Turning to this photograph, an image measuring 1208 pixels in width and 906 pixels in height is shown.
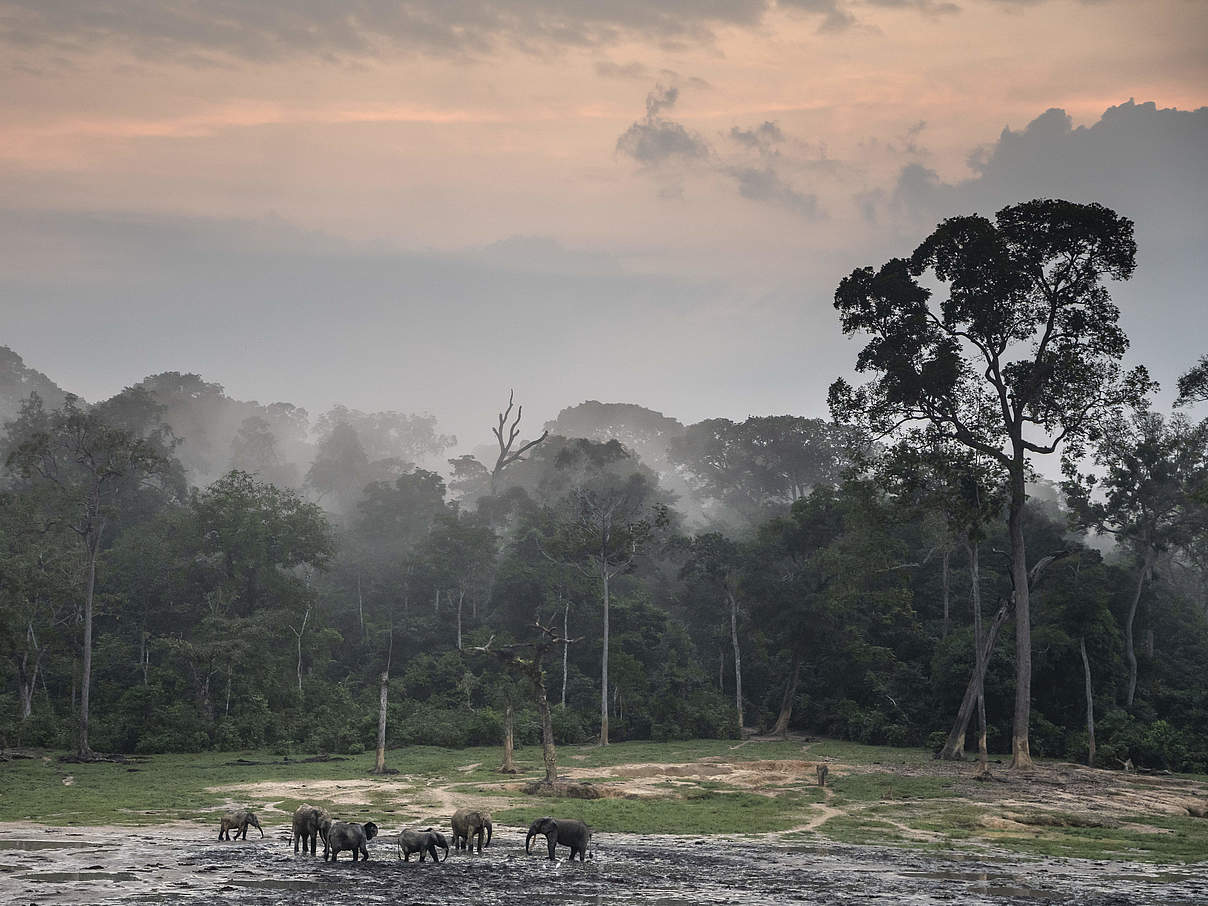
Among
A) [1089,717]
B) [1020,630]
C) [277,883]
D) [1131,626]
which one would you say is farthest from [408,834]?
[1131,626]

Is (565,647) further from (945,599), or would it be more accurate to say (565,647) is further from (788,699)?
(945,599)

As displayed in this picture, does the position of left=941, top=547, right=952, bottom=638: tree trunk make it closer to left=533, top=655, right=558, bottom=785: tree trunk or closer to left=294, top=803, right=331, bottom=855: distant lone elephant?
left=533, top=655, right=558, bottom=785: tree trunk

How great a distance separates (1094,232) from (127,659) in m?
58.0

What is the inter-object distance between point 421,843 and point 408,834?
373 millimetres

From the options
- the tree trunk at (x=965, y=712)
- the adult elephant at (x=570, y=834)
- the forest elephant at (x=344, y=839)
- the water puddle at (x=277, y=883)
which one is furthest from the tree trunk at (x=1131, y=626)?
the water puddle at (x=277, y=883)

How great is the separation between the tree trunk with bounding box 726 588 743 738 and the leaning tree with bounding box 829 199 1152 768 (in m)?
21.0

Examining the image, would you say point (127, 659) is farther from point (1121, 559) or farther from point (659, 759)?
point (1121, 559)

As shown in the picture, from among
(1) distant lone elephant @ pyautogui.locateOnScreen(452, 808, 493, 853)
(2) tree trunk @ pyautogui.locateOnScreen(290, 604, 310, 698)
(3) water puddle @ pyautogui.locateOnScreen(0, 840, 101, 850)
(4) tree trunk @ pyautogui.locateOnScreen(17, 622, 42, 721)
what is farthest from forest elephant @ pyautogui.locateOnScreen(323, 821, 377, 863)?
(2) tree trunk @ pyautogui.locateOnScreen(290, 604, 310, 698)

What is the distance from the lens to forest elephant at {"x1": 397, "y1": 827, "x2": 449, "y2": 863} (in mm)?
21109

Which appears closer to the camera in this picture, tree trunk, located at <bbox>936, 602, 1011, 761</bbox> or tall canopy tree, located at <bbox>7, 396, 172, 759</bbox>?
tree trunk, located at <bbox>936, 602, 1011, 761</bbox>

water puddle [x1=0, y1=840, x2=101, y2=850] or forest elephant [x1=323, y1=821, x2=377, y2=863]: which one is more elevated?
forest elephant [x1=323, y1=821, x2=377, y2=863]

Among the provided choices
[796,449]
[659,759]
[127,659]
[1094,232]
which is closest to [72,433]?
[127,659]

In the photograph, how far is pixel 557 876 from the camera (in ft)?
64.5

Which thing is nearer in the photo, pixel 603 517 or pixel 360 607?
pixel 603 517
